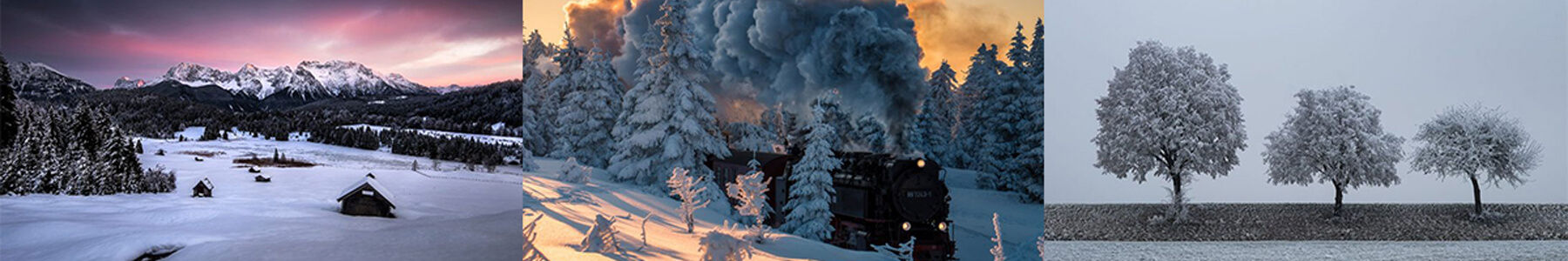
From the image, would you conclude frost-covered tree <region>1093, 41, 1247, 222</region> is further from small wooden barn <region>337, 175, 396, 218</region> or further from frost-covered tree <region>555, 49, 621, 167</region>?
small wooden barn <region>337, 175, 396, 218</region>

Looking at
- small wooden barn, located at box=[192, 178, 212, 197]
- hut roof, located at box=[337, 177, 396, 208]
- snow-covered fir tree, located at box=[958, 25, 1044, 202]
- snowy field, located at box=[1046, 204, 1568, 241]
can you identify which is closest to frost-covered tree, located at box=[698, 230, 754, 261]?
snow-covered fir tree, located at box=[958, 25, 1044, 202]

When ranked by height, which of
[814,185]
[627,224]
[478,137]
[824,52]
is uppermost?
[824,52]

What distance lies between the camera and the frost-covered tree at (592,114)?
583 centimetres

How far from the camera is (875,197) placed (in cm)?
561

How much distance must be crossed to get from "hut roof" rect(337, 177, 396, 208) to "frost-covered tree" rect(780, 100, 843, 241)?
7.61 feet

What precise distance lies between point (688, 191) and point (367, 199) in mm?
1852

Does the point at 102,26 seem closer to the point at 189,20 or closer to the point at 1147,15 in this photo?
the point at 189,20

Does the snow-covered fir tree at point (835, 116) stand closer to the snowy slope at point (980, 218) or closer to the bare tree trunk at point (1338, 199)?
the snowy slope at point (980, 218)

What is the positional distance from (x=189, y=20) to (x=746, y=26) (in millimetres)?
3256


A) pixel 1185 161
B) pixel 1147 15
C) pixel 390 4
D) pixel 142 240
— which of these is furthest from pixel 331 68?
pixel 1185 161

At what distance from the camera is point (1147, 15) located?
13086mm

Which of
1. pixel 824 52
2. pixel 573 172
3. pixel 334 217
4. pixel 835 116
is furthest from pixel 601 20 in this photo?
pixel 334 217

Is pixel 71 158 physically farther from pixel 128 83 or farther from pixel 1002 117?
pixel 1002 117

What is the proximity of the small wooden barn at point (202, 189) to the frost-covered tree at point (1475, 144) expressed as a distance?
52.5ft
